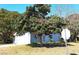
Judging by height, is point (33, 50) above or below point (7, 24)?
below

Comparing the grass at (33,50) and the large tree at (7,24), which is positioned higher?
the large tree at (7,24)

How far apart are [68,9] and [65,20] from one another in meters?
0.32

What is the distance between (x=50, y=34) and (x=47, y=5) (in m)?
0.79

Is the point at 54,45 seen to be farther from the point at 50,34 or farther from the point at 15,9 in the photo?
the point at 15,9

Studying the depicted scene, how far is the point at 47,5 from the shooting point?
14.8 metres

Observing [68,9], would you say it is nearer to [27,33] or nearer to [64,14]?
[64,14]

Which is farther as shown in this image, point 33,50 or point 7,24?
point 33,50

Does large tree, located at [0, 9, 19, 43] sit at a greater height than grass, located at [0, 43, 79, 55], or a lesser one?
greater
